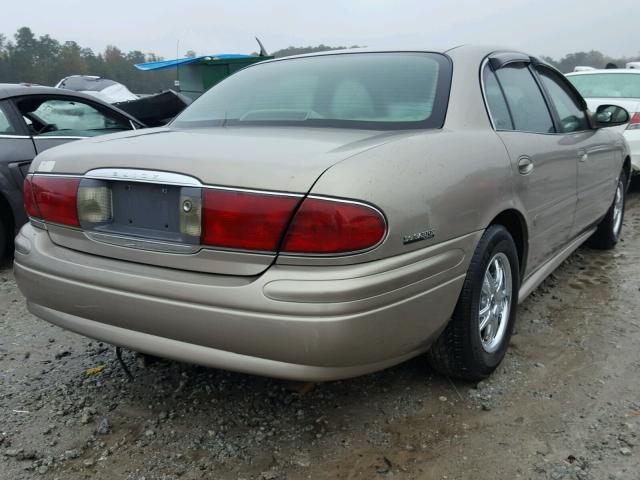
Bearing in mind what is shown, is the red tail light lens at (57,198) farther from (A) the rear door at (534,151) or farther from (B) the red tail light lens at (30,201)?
(A) the rear door at (534,151)

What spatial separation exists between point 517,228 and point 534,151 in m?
0.38

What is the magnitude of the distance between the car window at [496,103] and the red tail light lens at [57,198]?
175cm

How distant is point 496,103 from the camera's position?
267 cm

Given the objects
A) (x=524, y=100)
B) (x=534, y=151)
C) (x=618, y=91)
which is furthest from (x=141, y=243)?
(x=618, y=91)

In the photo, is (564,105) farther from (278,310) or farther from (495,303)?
(278,310)

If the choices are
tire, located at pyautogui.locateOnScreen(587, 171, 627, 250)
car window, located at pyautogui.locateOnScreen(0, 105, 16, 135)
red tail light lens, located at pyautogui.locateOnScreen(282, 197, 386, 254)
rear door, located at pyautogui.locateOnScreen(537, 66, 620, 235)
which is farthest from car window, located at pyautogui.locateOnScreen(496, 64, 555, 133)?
car window, located at pyautogui.locateOnScreen(0, 105, 16, 135)

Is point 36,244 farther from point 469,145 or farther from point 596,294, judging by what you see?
point 596,294

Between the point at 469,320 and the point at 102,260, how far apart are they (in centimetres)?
138

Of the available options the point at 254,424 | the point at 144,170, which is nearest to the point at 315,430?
the point at 254,424

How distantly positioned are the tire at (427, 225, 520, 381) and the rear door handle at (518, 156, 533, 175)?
0.96 ft

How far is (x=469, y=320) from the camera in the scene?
2248 mm

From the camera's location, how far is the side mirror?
144 inches

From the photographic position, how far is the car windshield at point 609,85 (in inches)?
276

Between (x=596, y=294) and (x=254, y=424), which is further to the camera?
(x=596, y=294)
